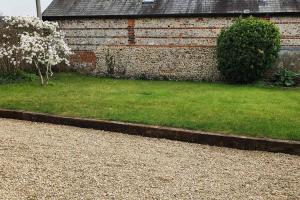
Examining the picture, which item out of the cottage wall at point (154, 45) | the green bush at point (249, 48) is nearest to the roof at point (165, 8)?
the cottage wall at point (154, 45)

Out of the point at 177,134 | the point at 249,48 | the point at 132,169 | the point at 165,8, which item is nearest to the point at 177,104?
the point at 177,134

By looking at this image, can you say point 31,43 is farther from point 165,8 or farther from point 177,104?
point 165,8

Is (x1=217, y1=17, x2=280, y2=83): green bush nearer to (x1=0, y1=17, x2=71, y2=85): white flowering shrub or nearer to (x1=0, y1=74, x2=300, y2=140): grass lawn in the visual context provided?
(x1=0, y1=74, x2=300, y2=140): grass lawn

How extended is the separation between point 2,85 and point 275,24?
10952mm

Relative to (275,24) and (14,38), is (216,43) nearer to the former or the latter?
(275,24)

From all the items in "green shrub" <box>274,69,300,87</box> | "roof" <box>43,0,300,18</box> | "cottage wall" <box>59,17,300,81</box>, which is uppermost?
"roof" <box>43,0,300,18</box>

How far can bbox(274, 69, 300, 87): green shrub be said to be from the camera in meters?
16.3

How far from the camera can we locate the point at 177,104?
37.0ft

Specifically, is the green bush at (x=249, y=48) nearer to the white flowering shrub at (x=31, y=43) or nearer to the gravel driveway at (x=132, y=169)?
the white flowering shrub at (x=31, y=43)

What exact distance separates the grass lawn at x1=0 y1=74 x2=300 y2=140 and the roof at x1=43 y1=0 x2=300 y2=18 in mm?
3918

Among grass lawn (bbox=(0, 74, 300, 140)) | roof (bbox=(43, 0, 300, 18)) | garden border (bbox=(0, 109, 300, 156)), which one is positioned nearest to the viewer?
garden border (bbox=(0, 109, 300, 156))

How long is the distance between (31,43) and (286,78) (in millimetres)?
9586

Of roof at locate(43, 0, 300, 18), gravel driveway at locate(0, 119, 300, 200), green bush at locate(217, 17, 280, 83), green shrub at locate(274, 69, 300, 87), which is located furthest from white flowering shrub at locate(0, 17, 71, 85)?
green shrub at locate(274, 69, 300, 87)

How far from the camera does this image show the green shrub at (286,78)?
1628cm
